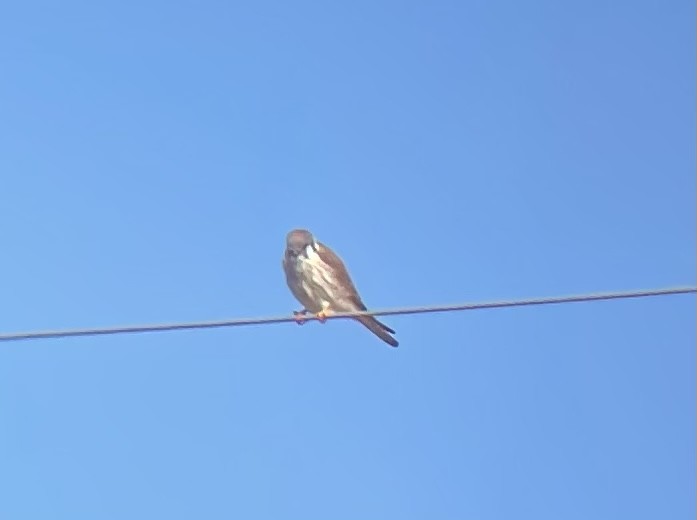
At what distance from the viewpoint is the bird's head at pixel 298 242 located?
467 inches

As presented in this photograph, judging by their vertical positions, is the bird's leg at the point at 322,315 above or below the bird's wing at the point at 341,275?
below

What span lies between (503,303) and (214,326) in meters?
1.50

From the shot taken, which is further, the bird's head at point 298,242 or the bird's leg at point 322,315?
the bird's head at point 298,242

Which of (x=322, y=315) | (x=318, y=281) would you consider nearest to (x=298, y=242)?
(x=318, y=281)

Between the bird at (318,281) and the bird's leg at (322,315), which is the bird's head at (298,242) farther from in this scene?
the bird's leg at (322,315)

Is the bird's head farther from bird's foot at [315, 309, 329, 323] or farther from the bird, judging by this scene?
bird's foot at [315, 309, 329, 323]

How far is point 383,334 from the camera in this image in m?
11.6

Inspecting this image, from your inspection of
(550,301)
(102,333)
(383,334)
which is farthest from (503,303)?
(383,334)

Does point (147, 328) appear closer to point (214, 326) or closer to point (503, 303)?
point (214, 326)

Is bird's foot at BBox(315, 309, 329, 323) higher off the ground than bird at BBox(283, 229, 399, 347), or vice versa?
bird at BBox(283, 229, 399, 347)

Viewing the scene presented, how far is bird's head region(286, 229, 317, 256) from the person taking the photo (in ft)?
38.9

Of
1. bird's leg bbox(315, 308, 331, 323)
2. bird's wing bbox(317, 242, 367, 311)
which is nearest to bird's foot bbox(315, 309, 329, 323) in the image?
bird's leg bbox(315, 308, 331, 323)

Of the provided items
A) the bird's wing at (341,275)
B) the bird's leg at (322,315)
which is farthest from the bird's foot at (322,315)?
the bird's wing at (341,275)

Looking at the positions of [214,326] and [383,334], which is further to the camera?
[383,334]
